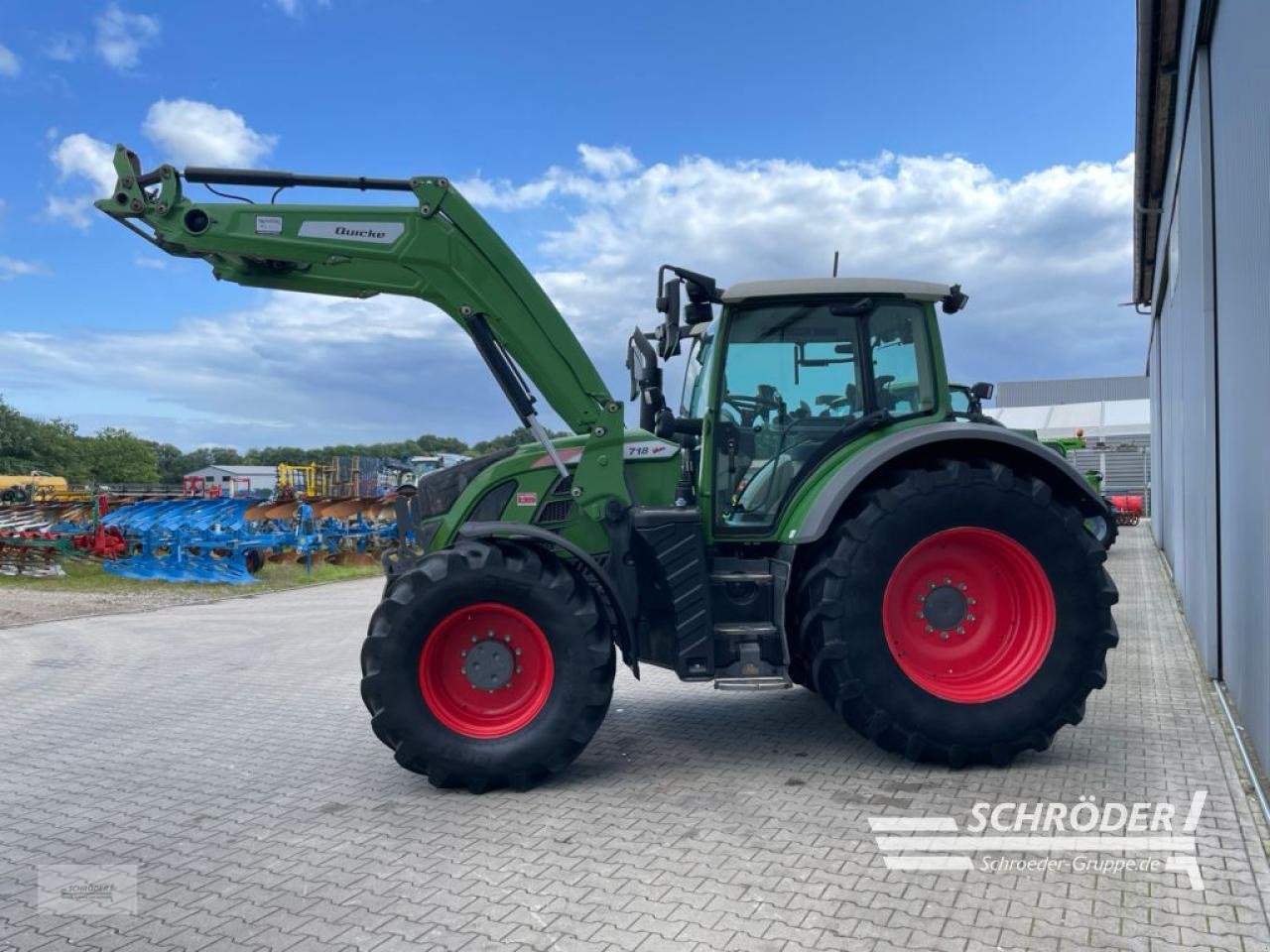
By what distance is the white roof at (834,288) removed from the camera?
215 inches

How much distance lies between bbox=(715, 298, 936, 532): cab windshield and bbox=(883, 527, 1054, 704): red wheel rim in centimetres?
83

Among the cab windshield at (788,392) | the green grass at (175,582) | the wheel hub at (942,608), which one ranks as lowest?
the green grass at (175,582)

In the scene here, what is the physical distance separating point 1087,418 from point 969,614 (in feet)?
127

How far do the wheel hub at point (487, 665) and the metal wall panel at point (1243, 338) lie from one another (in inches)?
144

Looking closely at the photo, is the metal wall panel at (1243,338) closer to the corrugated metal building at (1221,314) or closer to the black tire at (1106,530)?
the corrugated metal building at (1221,314)

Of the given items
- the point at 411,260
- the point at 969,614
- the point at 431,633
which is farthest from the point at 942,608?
the point at 411,260

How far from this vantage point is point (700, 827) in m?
4.32

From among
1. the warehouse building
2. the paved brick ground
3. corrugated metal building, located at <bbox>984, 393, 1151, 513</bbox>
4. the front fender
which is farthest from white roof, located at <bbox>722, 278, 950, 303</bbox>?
corrugated metal building, located at <bbox>984, 393, 1151, 513</bbox>

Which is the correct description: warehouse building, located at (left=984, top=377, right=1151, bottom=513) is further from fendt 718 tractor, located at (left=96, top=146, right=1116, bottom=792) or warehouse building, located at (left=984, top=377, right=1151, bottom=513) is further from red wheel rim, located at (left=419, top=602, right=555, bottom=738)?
red wheel rim, located at (left=419, top=602, right=555, bottom=738)

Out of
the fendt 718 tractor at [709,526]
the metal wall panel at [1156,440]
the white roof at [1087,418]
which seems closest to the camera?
the fendt 718 tractor at [709,526]

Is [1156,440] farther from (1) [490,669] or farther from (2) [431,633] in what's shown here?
(2) [431,633]

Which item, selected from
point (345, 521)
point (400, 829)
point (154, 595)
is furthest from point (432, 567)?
point (345, 521)

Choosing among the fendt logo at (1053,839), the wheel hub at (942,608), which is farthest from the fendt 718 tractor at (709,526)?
the fendt logo at (1053,839)

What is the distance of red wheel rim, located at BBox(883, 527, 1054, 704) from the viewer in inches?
204
